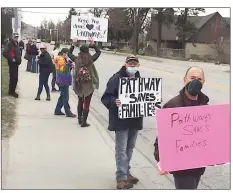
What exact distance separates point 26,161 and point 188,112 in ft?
9.33

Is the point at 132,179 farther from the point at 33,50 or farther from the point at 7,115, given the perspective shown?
the point at 33,50

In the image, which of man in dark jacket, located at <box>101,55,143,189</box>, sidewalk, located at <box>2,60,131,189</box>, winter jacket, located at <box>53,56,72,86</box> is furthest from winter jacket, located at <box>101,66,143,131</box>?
winter jacket, located at <box>53,56,72,86</box>

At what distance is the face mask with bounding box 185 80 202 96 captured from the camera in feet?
11.7

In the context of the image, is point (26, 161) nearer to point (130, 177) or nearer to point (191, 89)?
point (130, 177)

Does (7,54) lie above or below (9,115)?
above

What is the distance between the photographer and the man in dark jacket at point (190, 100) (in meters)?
3.59

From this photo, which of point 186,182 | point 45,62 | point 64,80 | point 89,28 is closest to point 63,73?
point 64,80

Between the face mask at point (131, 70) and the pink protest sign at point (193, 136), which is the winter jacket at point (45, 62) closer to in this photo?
the face mask at point (131, 70)

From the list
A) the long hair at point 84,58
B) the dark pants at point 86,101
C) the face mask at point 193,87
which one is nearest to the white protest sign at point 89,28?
the long hair at point 84,58

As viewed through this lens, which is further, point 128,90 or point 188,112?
point 128,90

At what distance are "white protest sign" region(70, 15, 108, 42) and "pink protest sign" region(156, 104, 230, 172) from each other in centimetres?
631

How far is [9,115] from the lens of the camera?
872 centimetres

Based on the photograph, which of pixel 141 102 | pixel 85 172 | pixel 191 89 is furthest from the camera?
pixel 85 172

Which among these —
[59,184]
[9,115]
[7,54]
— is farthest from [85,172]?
[7,54]
